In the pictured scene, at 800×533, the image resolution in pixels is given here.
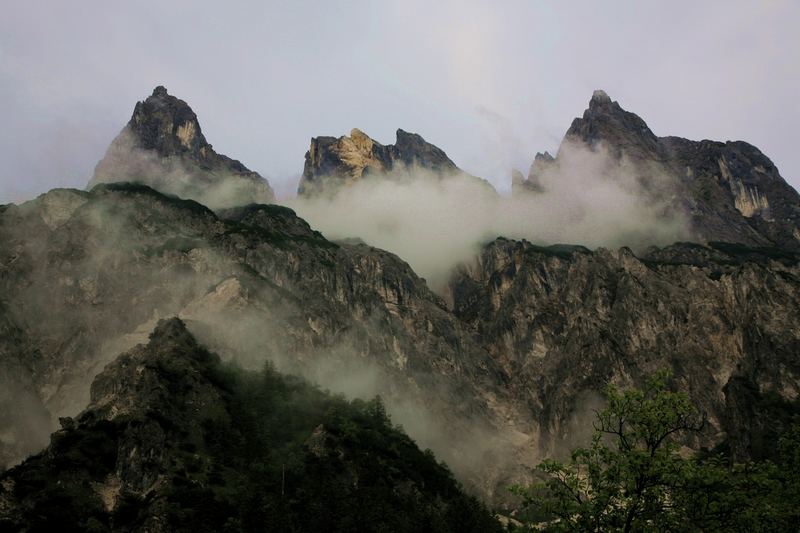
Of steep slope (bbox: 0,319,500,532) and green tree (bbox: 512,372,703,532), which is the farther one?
steep slope (bbox: 0,319,500,532)

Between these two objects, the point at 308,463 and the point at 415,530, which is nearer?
the point at 415,530

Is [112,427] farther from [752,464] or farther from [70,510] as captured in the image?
[752,464]

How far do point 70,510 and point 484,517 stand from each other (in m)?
97.9

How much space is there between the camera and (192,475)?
158875 millimetres

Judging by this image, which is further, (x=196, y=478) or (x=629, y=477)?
(x=196, y=478)

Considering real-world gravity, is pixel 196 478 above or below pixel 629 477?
above

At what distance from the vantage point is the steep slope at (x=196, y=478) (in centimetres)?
14025

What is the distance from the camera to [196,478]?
15788cm

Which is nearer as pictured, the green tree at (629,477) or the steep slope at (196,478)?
the green tree at (629,477)

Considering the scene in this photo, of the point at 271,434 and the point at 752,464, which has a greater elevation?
the point at 271,434

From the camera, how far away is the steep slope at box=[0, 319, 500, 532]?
460 feet

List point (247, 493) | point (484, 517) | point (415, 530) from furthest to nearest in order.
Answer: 1. point (484, 517)
2. point (415, 530)
3. point (247, 493)

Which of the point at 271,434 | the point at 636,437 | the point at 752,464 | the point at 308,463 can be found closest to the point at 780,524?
the point at 752,464

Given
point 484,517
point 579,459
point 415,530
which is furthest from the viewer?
point 484,517
